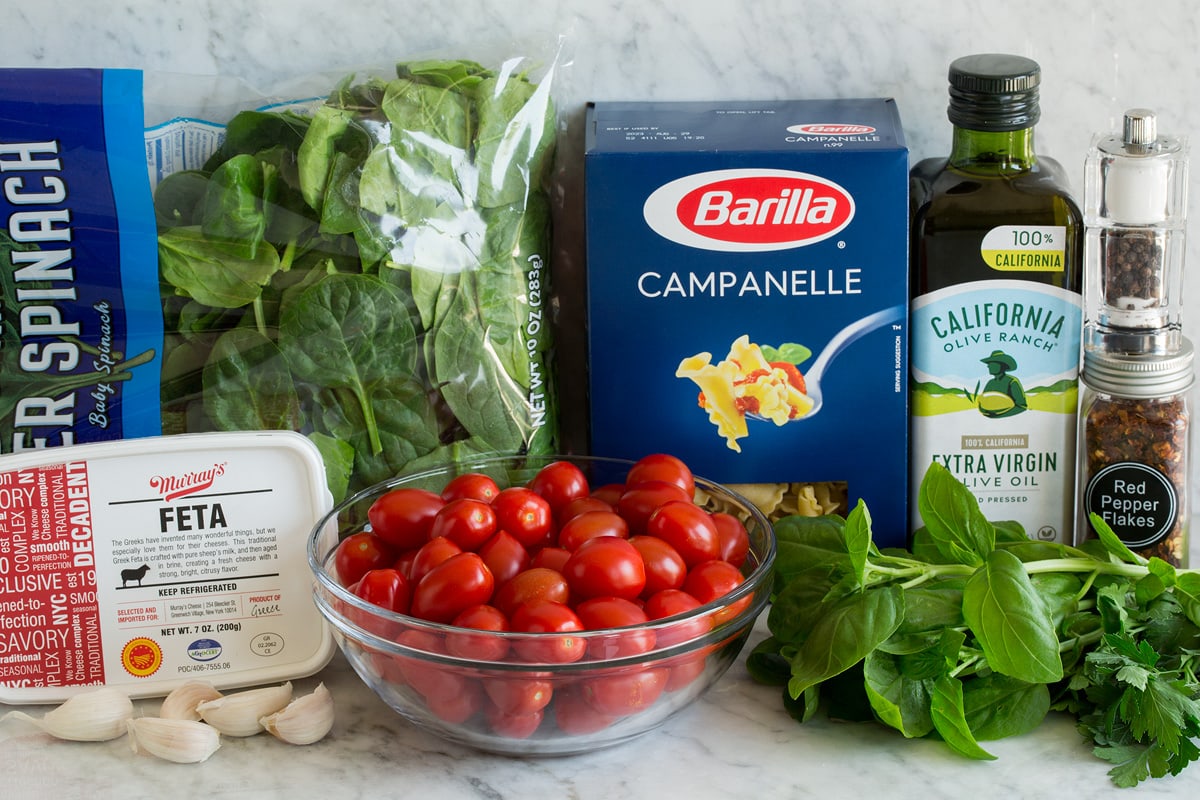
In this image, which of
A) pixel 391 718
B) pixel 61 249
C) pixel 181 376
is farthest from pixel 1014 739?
pixel 61 249

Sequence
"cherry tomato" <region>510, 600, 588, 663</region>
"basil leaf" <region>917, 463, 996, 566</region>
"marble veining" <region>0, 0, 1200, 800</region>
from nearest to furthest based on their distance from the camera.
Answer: "cherry tomato" <region>510, 600, 588, 663</region> < "basil leaf" <region>917, 463, 996, 566</region> < "marble veining" <region>0, 0, 1200, 800</region>

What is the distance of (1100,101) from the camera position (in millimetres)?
1238

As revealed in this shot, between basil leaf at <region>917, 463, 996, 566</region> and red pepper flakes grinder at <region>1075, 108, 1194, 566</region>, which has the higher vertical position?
red pepper flakes grinder at <region>1075, 108, 1194, 566</region>

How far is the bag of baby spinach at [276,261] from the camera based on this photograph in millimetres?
1081

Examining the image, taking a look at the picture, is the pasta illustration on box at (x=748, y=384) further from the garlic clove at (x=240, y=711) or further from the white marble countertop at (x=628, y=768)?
the garlic clove at (x=240, y=711)

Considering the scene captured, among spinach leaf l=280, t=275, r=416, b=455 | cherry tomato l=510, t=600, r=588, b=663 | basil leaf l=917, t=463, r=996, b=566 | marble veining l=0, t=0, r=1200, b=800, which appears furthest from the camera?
marble veining l=0, t=0, r=1200, b=800

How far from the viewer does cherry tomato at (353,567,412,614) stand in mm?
957

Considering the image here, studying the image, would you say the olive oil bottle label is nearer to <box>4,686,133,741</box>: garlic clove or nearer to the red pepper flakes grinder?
the red pepper flakes grinder

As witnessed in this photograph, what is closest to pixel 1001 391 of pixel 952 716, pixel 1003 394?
pixel 1003 394

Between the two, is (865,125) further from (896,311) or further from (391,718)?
(391,718)

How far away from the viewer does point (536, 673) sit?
907 mm

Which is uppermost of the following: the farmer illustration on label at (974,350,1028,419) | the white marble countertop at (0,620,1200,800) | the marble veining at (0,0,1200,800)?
the marble veining at (0,0,1200,800)

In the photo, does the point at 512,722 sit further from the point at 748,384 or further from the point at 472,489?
the point at 748,384

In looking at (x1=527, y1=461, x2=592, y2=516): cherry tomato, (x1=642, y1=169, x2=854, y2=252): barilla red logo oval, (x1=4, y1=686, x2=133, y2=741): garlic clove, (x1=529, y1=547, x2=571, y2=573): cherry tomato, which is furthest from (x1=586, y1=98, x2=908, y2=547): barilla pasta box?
(x1=4, y1=686, x2=133, y2=741): garlic clove
